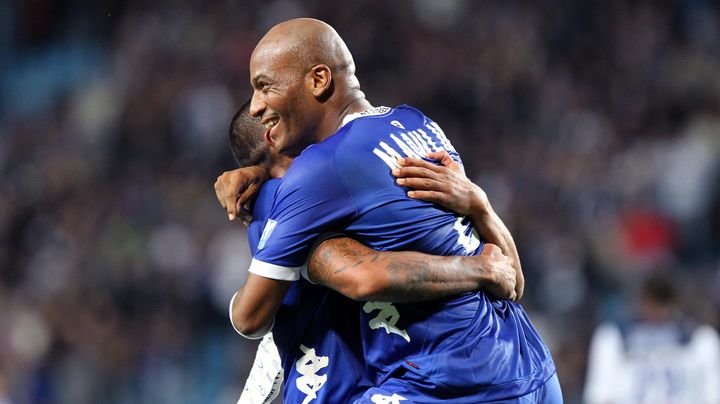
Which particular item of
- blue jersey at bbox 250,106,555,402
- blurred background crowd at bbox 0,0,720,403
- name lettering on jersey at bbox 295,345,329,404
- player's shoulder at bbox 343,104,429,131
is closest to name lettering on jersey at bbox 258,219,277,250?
blue jersey at bbox 250,106,555,402

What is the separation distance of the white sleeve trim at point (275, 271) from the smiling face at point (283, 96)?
0.54 meters

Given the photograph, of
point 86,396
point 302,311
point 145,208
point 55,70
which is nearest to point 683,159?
point 145,208

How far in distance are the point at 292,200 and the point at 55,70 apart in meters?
12.4

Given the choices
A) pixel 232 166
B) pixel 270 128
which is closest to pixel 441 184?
pixel 270 128

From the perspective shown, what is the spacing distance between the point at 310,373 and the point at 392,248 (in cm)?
66

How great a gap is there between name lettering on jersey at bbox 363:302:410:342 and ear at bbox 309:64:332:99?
31.6 inches

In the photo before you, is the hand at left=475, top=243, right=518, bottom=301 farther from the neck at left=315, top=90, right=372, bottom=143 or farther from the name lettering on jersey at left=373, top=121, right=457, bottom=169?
the neck at left=315, top=90, right=372, bottom=143

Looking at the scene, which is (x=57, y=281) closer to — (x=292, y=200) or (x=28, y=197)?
(x=28, y=197)

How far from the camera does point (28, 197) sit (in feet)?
40.1

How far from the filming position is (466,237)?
3891 mm

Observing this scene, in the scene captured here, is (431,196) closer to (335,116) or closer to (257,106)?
(335,116)

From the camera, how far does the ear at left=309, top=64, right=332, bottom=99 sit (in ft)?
13.0

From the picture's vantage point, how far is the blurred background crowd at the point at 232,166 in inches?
418

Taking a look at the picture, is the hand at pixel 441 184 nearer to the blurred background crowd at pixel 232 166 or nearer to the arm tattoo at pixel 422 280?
the arm tattoo at pixel 422 280
